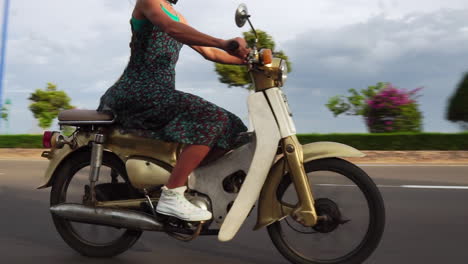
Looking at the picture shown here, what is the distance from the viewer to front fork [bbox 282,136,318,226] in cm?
332

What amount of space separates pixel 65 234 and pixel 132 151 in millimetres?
832

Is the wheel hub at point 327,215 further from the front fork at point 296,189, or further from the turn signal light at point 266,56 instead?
the turn signal light at point 266,56

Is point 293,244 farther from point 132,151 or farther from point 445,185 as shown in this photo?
point 445,185

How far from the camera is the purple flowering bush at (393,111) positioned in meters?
14.4

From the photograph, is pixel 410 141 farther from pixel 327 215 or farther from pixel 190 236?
pixel 190 236

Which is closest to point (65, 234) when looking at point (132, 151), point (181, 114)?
point (132, 151)

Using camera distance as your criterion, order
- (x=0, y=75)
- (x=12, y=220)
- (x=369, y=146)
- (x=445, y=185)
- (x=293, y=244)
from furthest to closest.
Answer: (x=0, y=75) → (x=369, y=146) → (x=445, y=185) → (x=12, y=220) → (x=293, y=244)

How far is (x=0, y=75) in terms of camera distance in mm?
23078

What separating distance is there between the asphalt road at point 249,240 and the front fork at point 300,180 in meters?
0.59

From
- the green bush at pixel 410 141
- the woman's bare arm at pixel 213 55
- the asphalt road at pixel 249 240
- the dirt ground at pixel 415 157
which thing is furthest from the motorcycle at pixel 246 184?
the green bush at pixel 410 141

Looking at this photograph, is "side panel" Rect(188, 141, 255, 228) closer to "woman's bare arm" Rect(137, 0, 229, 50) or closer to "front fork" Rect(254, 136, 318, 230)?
"front fork" Rect(254, 136, 318, 230)

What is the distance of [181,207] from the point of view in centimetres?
344

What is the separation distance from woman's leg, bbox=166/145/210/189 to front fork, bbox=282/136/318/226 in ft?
1.61

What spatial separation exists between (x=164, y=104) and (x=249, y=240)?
1435 millimetres
